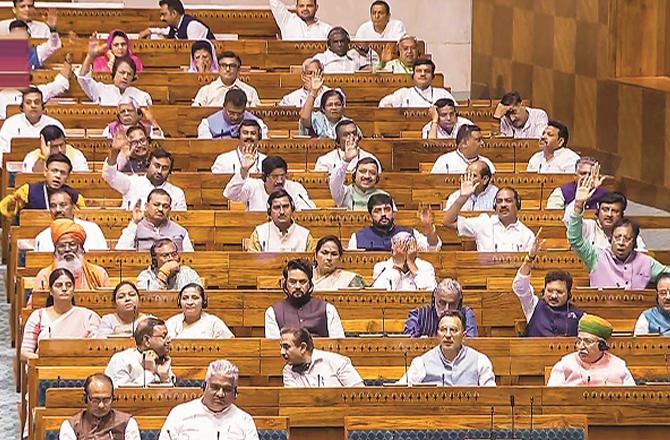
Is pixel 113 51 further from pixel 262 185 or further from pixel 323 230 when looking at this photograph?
pixel 323 230

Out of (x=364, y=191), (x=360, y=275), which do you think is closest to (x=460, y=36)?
(x=364, y=191)

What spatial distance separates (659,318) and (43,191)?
3.43 m

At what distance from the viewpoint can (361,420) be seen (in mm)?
6973

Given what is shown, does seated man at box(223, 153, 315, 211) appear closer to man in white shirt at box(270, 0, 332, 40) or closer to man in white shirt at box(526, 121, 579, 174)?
man in white shirt at box(526, 121, 579, 174)

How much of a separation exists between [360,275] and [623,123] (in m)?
4.40

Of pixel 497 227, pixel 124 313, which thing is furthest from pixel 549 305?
pixel 124 313

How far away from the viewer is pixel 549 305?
26.8ft

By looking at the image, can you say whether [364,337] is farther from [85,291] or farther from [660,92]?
[660,92]

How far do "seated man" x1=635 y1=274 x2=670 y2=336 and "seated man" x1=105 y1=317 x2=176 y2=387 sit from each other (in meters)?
2.20

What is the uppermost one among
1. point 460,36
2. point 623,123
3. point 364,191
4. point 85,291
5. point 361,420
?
point 460,36

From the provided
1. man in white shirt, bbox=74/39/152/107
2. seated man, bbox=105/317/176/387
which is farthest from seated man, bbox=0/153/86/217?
seated man, bbox=105/317/176/387

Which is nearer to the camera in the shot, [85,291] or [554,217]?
[85,291]

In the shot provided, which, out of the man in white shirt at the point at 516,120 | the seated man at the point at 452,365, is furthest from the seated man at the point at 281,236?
the man in white shirt at the point at 516,120

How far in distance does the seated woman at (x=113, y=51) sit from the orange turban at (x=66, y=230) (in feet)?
10.8
